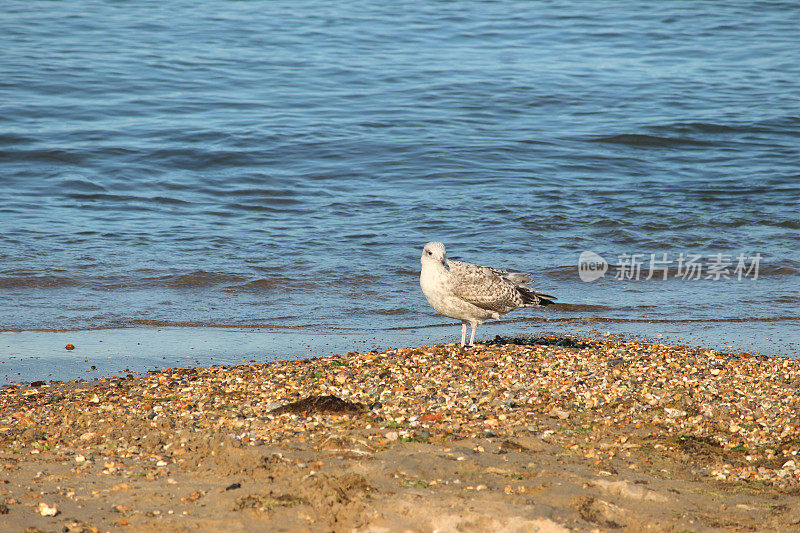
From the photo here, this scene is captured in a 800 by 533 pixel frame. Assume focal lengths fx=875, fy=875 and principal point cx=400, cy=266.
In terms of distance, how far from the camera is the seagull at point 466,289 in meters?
7.03

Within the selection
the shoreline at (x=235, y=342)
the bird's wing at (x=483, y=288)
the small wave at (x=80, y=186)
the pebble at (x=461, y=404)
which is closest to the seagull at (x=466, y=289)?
the bird's wing at (x=483, y=288)

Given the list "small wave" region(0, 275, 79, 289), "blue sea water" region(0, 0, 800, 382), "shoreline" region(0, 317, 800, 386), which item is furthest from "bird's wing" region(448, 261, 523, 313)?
"small wave" region(0, 275, 79, 289)

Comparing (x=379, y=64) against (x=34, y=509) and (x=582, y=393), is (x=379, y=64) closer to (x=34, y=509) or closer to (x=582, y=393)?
(x=582, y=393)

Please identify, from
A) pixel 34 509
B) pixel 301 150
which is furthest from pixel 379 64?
pixel 34 509

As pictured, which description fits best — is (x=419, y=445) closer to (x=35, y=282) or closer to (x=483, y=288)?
→ (x=483, y=288)

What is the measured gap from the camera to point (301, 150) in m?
16.2

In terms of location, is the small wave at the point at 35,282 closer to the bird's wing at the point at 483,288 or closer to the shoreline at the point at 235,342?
the shoreline at the point at 235,342

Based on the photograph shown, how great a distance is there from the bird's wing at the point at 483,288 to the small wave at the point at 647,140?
1054 centimetres

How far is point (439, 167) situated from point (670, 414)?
33.0ft

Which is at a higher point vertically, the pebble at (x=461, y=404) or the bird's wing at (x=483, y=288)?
the bird's wing at (x=483, y=288)

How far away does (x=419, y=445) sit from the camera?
489 centimetres

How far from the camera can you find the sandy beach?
401cm

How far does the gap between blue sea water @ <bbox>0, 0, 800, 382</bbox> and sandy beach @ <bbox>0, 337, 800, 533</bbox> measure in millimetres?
1262

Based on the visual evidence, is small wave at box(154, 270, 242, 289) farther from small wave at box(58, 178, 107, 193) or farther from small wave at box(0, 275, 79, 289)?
small wave at box(58, 178, 107, 193)
